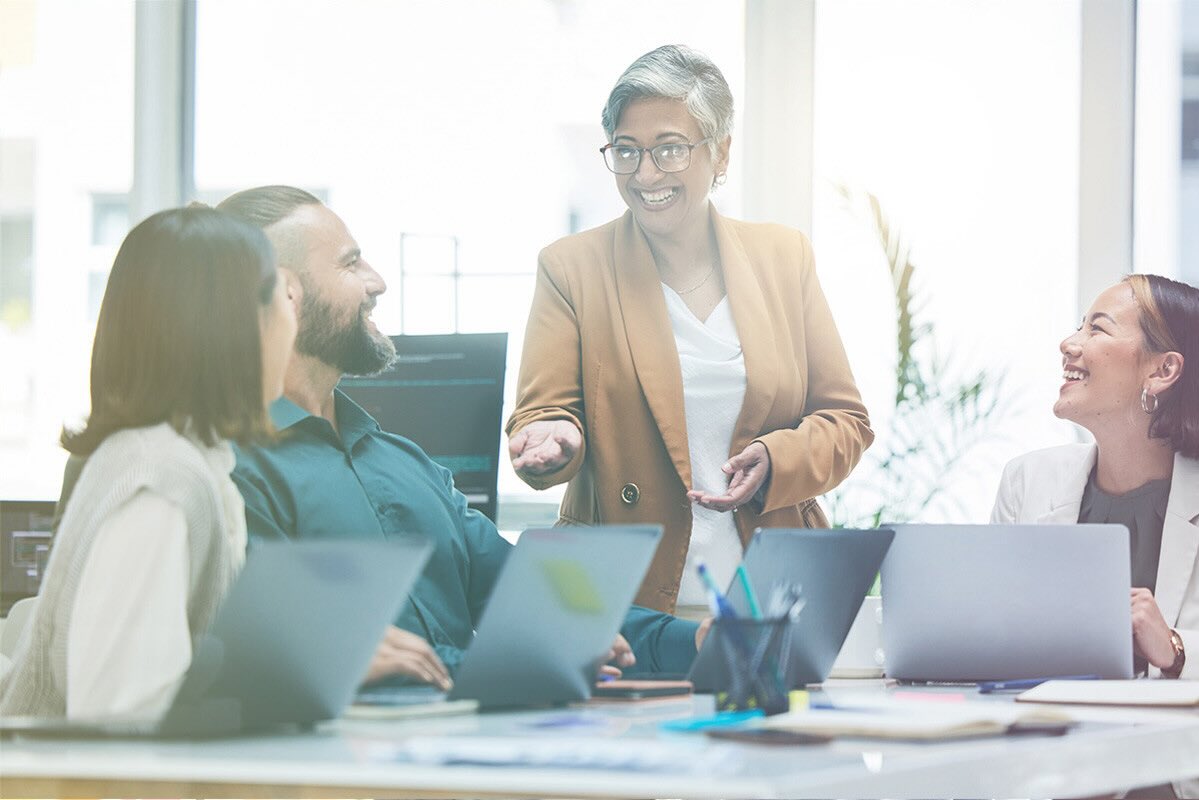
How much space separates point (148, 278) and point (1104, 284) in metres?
2.88

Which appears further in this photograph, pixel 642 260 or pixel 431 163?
pixel 431 163

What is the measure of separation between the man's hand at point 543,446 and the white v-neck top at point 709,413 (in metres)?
0.30

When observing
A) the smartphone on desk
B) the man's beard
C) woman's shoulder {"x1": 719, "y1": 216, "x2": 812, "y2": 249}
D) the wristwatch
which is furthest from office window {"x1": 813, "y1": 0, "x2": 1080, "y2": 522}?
the smartphone on desk

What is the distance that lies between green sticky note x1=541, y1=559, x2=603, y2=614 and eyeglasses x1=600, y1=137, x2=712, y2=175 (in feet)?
4.28

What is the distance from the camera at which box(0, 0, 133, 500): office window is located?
4.13 m

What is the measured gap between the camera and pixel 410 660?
147 centimetres

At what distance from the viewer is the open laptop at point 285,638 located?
3.68 ft

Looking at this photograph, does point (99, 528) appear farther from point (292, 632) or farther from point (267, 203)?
point (267, 203)

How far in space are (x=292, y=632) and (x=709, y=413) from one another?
1432 millimetres

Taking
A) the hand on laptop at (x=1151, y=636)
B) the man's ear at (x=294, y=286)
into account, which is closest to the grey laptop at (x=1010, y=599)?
the hand on laptop at (x=1151, y=636)

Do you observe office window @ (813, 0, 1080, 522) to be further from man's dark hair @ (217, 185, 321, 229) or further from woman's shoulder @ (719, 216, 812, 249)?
Result: man's dark hair @ (217, 185, 321, 229)

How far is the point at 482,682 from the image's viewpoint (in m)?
1.35

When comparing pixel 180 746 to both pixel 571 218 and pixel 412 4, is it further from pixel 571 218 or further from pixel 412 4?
pixel 412 4

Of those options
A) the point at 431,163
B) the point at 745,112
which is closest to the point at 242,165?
the point at 431,163
